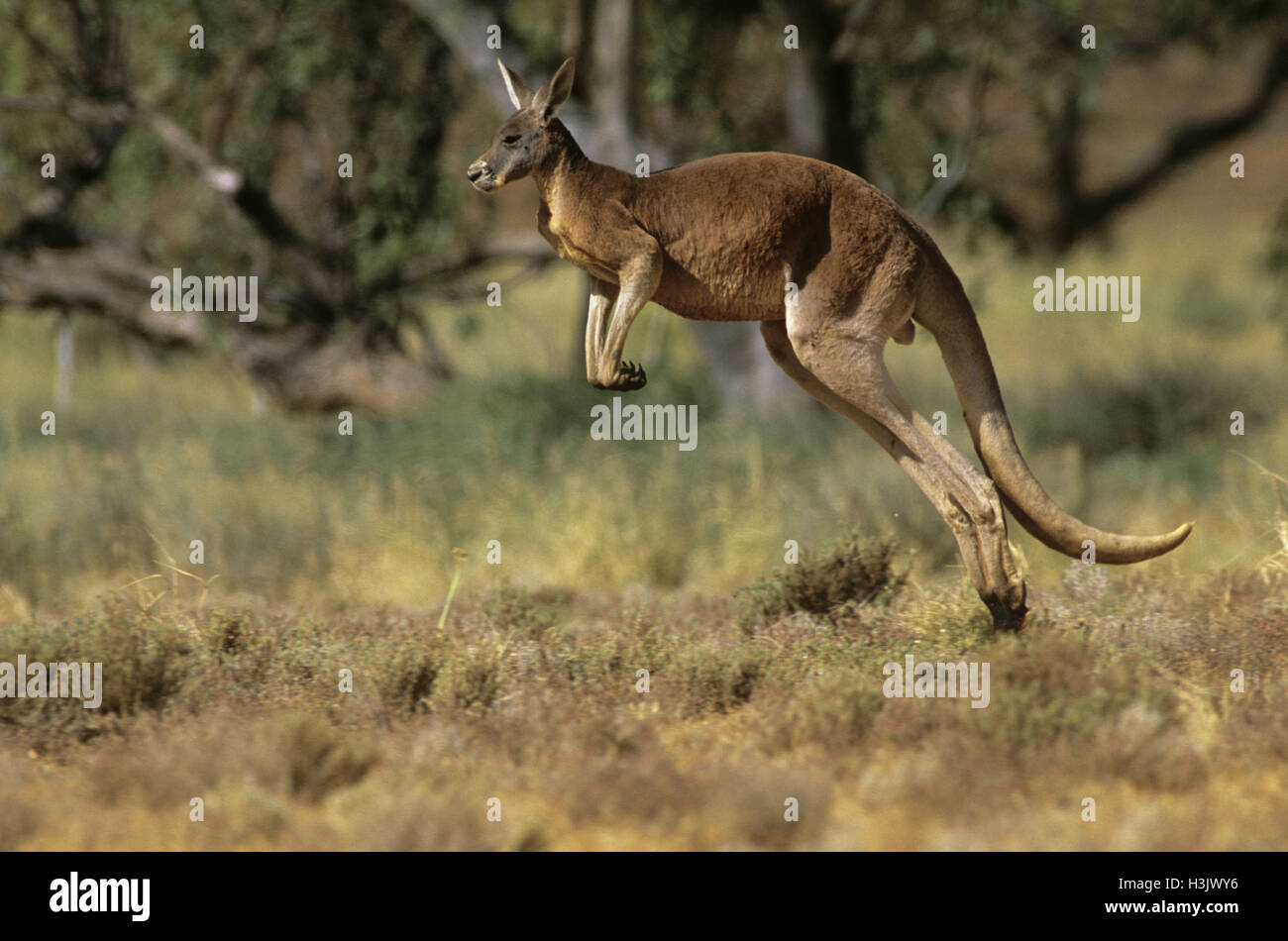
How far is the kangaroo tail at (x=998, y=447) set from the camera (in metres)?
6.41

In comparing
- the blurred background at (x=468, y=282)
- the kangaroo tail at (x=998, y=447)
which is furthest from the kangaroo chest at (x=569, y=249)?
the blurred background at (x=468, y=282)

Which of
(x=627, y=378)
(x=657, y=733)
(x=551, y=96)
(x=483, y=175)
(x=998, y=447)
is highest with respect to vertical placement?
(x=551, y=96)

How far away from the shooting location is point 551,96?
5953 mm

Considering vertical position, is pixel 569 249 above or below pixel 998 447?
above

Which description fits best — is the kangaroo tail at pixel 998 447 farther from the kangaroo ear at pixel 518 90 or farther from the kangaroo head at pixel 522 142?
the kangaroo ear at pixel 518 90

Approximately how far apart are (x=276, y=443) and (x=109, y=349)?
1179 cm

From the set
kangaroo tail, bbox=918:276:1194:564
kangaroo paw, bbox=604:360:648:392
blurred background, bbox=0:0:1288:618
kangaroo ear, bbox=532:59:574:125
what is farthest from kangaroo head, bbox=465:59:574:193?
blurred background, bbox=0:0:1288:618

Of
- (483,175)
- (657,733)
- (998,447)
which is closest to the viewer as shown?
(483,175)

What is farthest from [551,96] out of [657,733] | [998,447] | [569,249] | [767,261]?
[657,733]

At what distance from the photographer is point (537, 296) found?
29.5 m

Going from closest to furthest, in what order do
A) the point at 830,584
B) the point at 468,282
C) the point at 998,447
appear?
the point at 998,447 → the point at 830,584 → the point at 468,282

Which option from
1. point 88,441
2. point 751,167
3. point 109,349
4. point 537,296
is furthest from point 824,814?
point 537,296

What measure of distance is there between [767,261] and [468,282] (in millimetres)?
9710

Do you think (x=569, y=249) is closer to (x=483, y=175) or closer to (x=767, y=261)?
(x=483, y=175)
